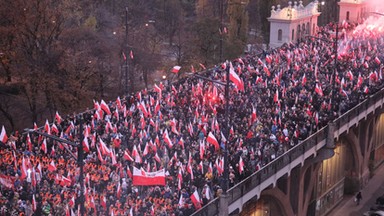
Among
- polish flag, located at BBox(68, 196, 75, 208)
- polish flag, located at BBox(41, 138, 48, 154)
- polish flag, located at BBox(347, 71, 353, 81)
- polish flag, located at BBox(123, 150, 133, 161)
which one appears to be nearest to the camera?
polish flag, located at BBox(68, 196, 75, 208)

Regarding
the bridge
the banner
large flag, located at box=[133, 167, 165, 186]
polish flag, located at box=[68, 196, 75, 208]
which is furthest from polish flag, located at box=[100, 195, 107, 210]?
the banner

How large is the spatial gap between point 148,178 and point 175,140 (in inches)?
269

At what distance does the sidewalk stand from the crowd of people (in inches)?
297

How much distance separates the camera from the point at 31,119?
189 feet

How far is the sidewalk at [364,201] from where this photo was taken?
4656 centimetres

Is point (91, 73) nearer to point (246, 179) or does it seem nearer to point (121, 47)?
point (121, 47)

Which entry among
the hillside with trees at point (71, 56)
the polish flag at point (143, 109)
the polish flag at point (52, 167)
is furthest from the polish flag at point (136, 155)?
the hillside with trees at point (71, 56)

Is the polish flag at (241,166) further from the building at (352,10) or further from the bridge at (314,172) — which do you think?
the building at (352,10)

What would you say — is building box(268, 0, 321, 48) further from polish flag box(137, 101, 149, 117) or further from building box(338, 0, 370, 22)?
polish flag box(137, 101, 149, 117)

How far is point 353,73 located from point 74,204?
31.1 m

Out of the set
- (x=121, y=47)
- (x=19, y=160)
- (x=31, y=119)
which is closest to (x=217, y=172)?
(x=19, y=160)

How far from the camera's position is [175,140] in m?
34.1

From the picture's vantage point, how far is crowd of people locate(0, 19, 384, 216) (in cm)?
2753

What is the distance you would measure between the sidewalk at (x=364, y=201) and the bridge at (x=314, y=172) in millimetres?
548
